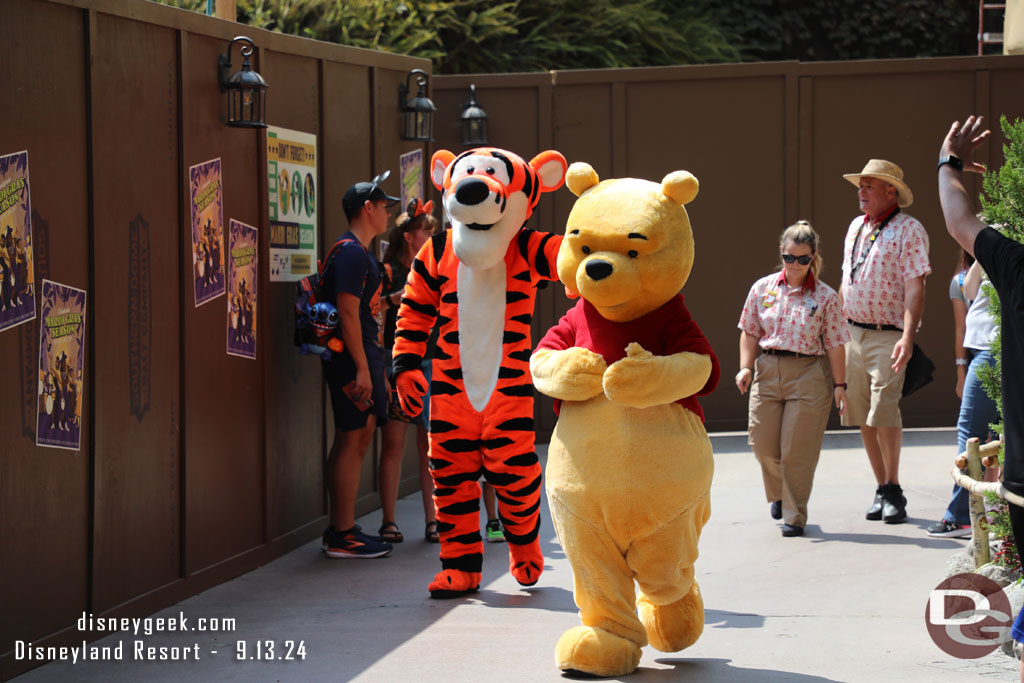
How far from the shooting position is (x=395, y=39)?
48.8ft

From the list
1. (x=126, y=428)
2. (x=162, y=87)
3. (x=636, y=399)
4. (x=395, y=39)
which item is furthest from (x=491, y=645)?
(x=395, y=39)

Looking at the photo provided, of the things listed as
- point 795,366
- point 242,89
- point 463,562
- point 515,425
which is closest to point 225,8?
point 242,89

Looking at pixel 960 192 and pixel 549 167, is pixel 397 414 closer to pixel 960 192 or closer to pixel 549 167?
pixel 549 167

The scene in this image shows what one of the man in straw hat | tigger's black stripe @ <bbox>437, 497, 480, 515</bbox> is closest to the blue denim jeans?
the man in straw hat

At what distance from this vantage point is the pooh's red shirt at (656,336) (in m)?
4.99

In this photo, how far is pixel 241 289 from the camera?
23.2 feet

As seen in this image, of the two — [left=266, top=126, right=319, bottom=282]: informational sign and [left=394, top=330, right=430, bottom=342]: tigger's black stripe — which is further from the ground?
[left=266, top=126, right=319, bottom=282]: informational sign

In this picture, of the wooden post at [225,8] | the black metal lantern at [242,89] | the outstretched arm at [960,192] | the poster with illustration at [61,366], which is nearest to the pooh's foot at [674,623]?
the outstretched arm at [960,192]

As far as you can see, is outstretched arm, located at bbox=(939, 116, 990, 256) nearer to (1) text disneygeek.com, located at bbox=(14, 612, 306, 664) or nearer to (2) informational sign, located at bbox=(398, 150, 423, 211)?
(1) text disneygeek.com, located at bbox=(14, 612, 306, 664)

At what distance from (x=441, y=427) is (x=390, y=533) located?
1617mm

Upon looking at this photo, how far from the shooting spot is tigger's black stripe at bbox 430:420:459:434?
643cm

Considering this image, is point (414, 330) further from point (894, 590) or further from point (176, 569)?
point (894, 590)

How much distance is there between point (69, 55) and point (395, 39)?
9.70 m

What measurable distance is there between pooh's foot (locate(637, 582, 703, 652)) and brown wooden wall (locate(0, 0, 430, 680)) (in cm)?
248
